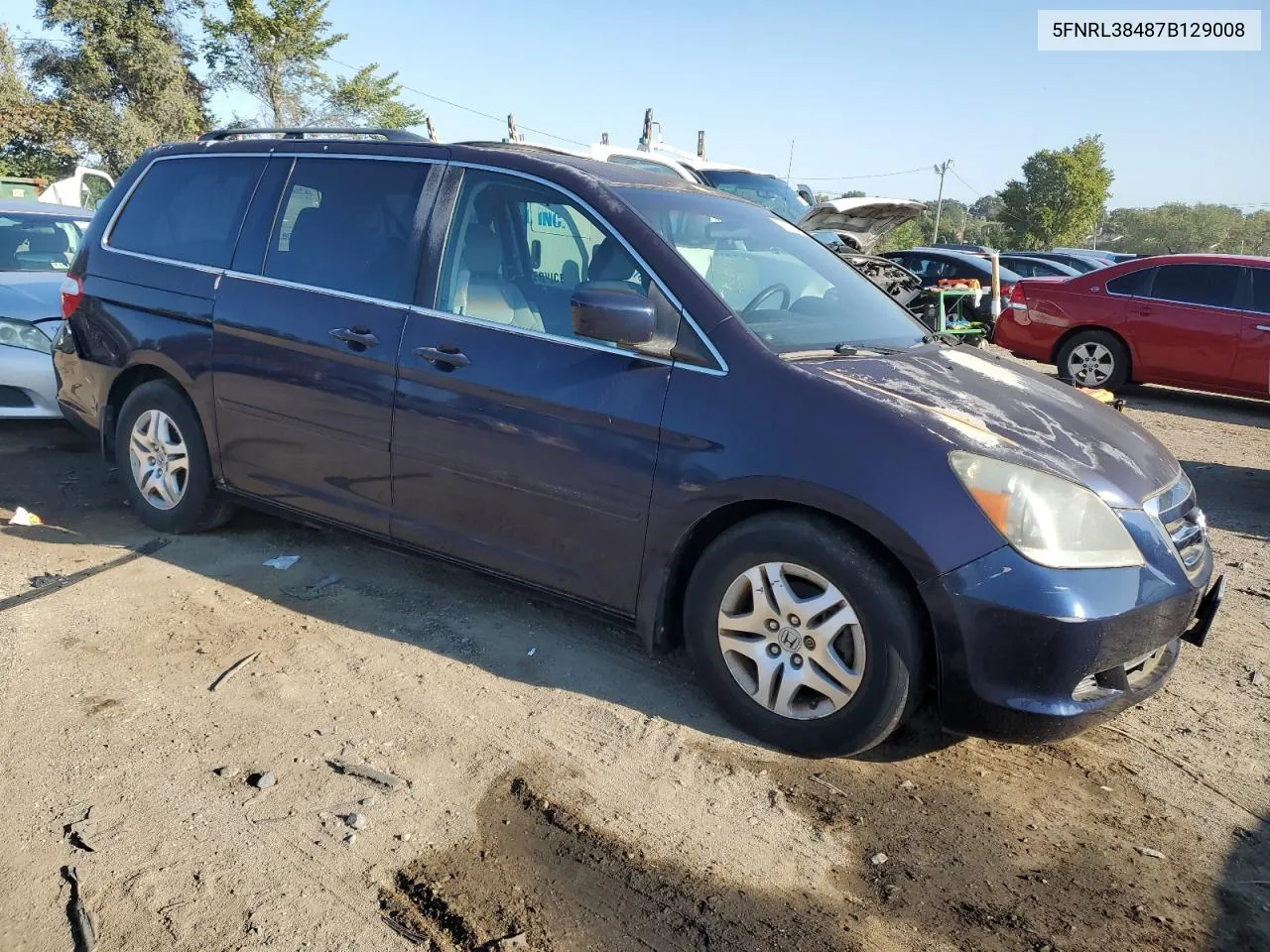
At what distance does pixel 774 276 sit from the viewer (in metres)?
3.69

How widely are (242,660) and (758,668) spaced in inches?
74.8

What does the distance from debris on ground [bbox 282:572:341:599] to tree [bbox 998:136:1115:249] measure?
49.7 metres

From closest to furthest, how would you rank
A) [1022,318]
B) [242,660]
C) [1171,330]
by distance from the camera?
[242,660], [1171,330], [1022,318]

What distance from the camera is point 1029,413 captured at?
10.4ft

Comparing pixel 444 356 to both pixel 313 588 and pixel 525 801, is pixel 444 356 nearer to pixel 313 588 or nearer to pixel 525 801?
pixel 313 588

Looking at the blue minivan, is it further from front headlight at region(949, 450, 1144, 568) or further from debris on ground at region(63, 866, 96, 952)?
debris on ground at region(63, 866, 96, 952)

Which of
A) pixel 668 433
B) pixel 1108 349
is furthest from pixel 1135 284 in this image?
pixel 668 433

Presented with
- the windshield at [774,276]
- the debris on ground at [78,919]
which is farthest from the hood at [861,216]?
the debris on ground at [78,919]

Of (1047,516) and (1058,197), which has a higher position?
(1058,197)

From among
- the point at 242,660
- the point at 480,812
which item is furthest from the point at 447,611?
the point at 480,812

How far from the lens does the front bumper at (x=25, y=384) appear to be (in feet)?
19.5

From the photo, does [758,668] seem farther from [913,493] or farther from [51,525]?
[51,525]

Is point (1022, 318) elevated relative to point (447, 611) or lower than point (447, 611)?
elevated

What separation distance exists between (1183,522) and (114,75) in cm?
3886
